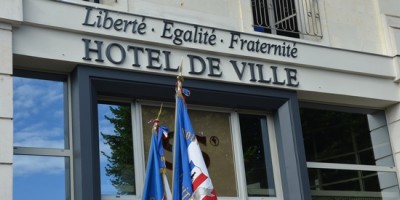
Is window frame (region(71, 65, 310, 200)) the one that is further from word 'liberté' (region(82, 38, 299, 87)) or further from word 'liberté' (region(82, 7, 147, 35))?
word 'liberté' (region(82, 7, 147, 35))

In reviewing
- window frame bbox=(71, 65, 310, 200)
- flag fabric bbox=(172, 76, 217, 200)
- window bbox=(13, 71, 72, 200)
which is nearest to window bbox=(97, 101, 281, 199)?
window frame bbox=(71, 65, 310, 200)

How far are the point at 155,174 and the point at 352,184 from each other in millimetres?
3851

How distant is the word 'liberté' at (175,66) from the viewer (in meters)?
8.26

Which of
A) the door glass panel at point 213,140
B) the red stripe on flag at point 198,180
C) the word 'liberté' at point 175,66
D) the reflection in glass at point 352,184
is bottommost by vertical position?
the red stripe on flag at point 198,180

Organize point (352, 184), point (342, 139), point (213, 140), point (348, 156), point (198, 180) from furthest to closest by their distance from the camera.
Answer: point (342, 139), point (348, 156), point (352, 184), point (213, 140), point (198, 180)

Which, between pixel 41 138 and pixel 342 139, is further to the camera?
pixel 342 139

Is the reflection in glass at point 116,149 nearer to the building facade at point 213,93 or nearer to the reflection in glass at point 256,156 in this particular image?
the building facade at point 213,93

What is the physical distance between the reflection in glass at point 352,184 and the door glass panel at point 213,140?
1339mm

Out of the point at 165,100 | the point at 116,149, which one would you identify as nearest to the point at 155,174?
the point at 116,149

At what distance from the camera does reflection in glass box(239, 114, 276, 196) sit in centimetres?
938

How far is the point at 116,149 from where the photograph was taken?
8484 mm

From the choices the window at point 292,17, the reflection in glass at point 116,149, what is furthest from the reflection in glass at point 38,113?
the window at point 292,17

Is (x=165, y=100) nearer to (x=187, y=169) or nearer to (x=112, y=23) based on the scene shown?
(x=112, y=23)

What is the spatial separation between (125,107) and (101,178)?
996 mm
